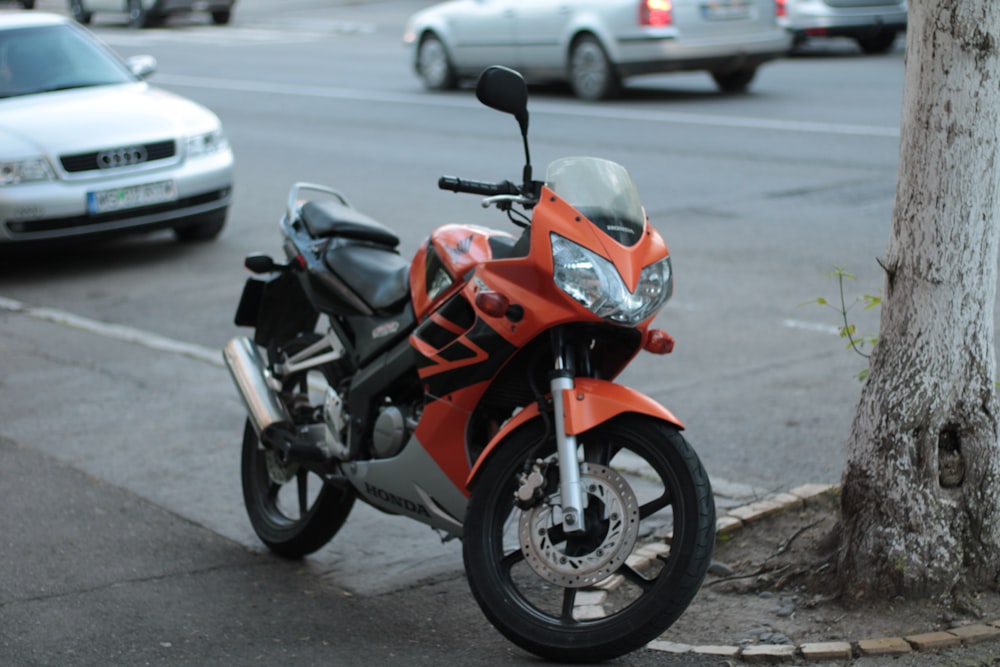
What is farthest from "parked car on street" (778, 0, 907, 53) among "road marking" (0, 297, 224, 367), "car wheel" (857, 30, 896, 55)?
"road marking" (0, 297, 224, 367)

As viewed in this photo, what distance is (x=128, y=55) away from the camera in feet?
92.6

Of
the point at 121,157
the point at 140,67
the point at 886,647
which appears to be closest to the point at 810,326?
the point at 886,647

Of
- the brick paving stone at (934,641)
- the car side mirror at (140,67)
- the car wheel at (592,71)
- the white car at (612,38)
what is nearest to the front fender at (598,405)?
the brick paving stone at (934,641)

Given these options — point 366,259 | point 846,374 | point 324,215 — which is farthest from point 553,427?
point 846,374

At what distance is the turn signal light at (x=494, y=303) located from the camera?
3908 millimetres

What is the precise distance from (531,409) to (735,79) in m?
15.0

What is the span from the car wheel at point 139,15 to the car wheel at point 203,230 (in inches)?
971

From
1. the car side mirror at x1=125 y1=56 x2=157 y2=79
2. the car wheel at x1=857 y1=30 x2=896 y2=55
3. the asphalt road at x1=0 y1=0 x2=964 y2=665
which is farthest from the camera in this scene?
the car wheel at x1=857 y1=30 x2=896 y2=55

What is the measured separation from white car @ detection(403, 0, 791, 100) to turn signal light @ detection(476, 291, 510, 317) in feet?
44.9

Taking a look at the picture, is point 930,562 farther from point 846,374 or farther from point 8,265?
point 8,265

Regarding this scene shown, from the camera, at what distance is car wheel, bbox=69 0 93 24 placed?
120ft

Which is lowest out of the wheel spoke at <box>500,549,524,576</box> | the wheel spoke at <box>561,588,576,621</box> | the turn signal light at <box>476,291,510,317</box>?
the wheel spoke at <box>561,588,576,621</box>

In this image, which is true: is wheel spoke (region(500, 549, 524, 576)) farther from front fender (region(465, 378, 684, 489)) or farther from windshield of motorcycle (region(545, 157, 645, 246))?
windshield of motorcycle (region(545, 157, 645, 246))

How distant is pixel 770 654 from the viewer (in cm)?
393
